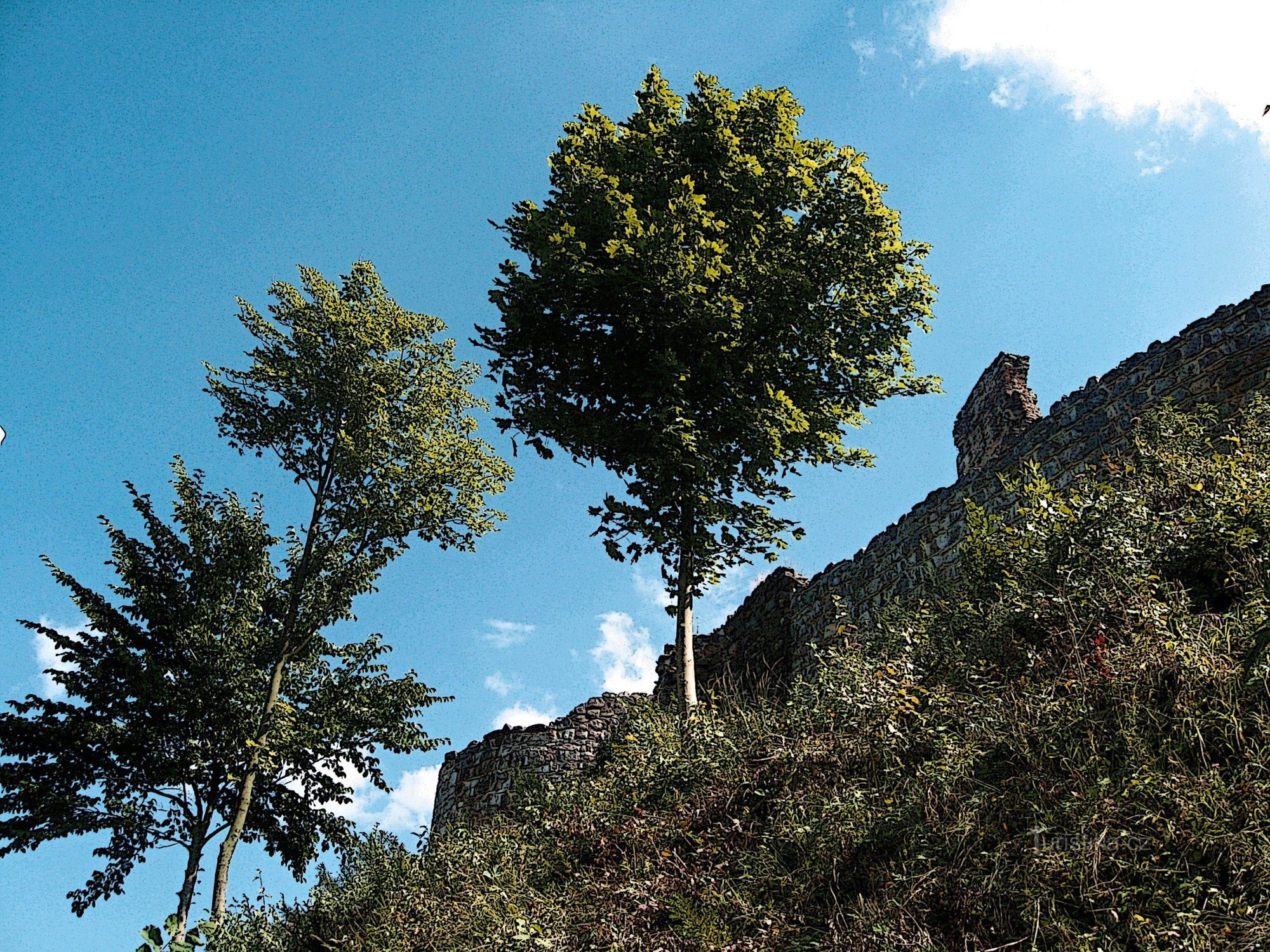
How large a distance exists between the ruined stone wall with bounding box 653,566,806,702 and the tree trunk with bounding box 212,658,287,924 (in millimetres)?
5583

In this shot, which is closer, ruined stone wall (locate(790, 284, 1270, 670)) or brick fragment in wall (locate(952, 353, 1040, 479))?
ruined stone wall (locate(790, 284, 1270, 670))

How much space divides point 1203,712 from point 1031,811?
107 centimetres

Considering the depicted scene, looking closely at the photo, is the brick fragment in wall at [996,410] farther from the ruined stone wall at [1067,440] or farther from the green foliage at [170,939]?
the green foliage at [170,939]

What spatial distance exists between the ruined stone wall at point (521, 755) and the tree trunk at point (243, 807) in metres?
2.60

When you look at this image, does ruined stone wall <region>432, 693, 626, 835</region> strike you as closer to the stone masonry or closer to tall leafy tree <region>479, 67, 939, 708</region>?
the stone masonry

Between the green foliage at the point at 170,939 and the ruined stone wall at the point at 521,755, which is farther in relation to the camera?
the ruined stone wall at the point at 521,755

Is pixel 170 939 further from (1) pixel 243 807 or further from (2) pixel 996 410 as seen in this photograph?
(2) pixel 996 410

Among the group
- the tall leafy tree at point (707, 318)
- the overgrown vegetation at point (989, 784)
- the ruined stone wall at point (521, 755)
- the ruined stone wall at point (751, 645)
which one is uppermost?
the tall leafy tree at point (707, 318)

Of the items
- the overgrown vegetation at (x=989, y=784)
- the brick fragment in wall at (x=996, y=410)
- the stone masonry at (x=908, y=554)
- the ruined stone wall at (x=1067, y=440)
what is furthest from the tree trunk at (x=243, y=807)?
the brick fragment in wall at (x=996, y=410)

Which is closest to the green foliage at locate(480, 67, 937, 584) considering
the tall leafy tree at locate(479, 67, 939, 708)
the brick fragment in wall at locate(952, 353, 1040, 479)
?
the tall leafy tree at locate(479, 67, 939, 708)

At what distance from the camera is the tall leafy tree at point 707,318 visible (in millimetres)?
10305

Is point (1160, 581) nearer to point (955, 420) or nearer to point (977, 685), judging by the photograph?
point (977, 685)

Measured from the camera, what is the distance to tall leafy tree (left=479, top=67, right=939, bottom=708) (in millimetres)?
10305

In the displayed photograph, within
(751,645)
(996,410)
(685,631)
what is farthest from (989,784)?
(996,410)
